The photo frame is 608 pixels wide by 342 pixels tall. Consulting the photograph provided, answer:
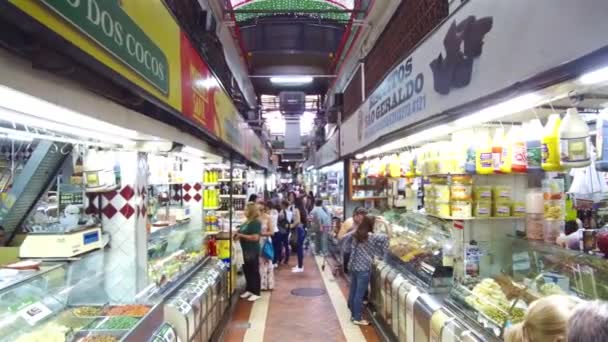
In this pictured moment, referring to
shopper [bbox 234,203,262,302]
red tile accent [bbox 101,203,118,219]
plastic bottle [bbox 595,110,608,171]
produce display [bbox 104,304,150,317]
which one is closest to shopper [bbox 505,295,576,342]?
plastic bottle [bbox 595,110,608,171]

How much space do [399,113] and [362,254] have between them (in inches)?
92.9

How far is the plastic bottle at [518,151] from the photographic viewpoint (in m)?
2.97

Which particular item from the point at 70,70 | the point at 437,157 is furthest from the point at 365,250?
the point at 70,70

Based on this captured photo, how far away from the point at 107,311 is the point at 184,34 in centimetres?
222

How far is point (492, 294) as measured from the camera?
3.31 m

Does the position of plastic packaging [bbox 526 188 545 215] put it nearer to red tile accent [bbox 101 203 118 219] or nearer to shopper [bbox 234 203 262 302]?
red tile accent [bbox 101 203 118 219]

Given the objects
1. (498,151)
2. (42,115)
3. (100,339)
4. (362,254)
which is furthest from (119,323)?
(362,254)

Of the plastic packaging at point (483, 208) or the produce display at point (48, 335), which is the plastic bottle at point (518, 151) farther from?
the produce display at point (48, 335)

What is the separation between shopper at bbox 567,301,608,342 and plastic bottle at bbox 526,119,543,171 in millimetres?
1407

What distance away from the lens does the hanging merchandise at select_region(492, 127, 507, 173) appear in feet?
10.5

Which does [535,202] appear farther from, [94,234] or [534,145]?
[94,234]

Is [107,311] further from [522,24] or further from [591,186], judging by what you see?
[591,186]

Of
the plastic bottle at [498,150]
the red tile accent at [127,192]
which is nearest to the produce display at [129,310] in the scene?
the red tile accent at [127,192]


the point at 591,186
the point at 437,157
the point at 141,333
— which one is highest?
the point at 437,157
